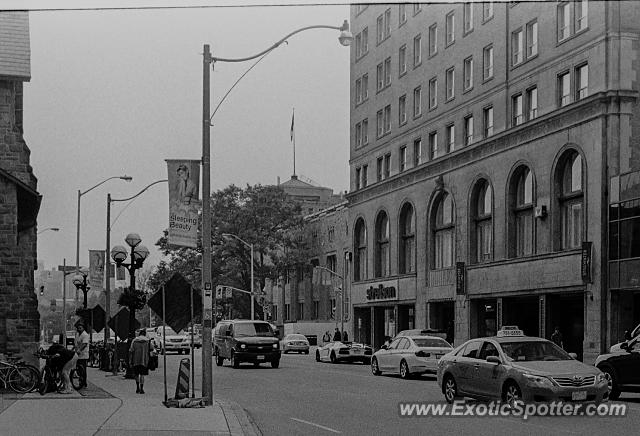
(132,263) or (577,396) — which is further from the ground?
(132,263)

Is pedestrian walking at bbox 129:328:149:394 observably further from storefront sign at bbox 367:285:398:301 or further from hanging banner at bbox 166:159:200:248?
storefront sign at bbox 367:285:398:301

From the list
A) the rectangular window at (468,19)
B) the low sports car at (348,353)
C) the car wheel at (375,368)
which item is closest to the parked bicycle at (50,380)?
the car wheel at (375,368)

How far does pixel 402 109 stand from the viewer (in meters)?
64.9

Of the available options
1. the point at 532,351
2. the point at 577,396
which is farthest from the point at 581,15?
the point at 577,396

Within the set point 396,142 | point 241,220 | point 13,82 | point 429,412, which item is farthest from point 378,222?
point 429,412

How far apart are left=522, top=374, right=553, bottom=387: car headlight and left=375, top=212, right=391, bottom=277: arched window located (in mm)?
50032

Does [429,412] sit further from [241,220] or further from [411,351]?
[241,220]

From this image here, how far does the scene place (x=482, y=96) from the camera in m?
53.9

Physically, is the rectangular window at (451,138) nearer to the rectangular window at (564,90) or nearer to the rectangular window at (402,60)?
the rectangular window at (402,60)

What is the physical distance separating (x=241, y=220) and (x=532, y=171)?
3820 cm

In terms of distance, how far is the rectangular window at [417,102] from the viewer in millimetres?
62062

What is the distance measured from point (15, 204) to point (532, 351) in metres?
15.7

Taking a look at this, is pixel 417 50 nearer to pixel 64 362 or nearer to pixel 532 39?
pixel 532 39

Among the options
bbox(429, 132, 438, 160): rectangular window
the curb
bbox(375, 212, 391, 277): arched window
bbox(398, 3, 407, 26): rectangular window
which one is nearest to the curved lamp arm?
the curb
